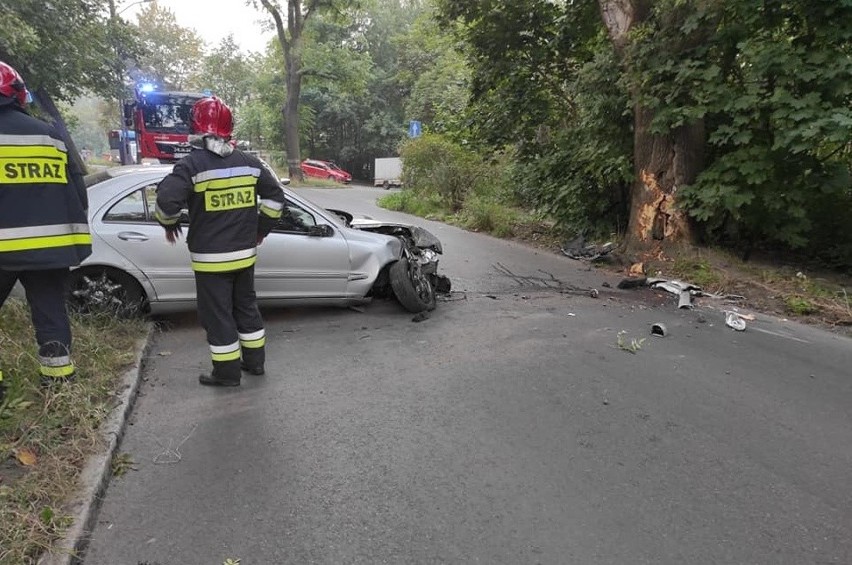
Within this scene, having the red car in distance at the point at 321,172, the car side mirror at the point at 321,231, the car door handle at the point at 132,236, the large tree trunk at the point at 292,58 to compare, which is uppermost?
the large tree trunk at the point at 292,58

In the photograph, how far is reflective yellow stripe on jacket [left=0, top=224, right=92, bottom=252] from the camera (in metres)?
3.26

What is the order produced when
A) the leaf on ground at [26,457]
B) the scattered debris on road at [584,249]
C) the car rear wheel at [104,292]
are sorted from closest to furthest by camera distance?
1. the leaf on ground at [26,457]
2. the car rear wheel at [104,292]
3. the scattered debris on road at [584,249]

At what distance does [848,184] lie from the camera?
24.8 ft

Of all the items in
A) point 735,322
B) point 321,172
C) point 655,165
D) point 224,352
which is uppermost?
point 655,165

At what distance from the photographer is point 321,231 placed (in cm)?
569

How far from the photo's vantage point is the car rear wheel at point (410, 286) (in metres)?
5.96

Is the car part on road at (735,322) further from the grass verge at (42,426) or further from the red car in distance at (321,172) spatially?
the red car in distance at (321,172)

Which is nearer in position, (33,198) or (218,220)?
(33,198)

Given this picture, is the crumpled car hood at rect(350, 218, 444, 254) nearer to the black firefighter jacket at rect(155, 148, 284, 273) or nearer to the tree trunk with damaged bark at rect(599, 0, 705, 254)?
the black firefighter jacket at rect(155, 148, 284, 273)

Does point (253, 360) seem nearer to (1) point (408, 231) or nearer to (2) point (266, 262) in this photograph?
(2) point (266, 262)

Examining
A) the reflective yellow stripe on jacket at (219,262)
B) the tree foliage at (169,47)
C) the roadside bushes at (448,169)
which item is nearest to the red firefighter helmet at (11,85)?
the reflective yellow stripe on jacket at (219,262)

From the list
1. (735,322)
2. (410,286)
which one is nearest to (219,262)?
(410,286)

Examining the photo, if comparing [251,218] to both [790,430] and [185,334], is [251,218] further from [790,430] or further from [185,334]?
[790,430]

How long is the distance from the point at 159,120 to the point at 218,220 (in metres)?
19.6
